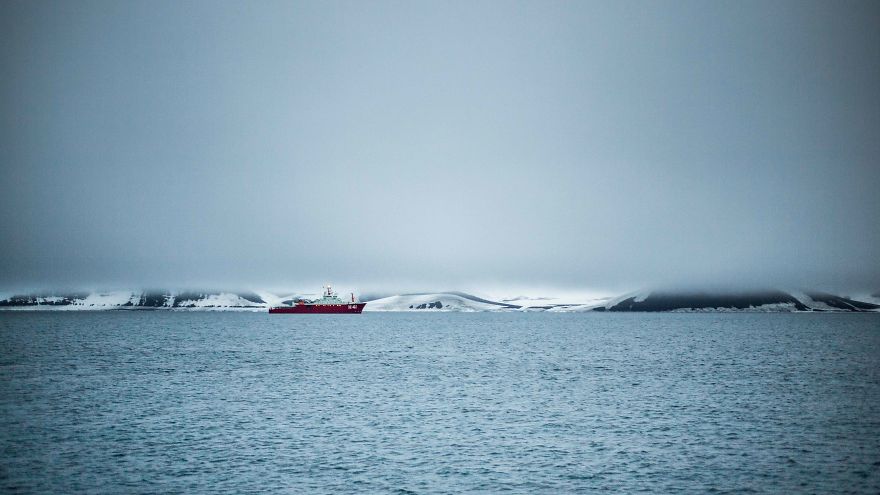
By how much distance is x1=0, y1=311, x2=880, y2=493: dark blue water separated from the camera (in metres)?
36.1

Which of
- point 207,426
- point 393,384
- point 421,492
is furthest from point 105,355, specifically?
point 421,492

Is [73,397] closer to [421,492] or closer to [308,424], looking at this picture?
[308,424]

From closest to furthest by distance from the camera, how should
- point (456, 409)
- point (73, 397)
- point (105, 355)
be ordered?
point (456, 409) < point (73, 397) < point (105, 355)

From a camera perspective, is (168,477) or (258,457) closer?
(168,477)

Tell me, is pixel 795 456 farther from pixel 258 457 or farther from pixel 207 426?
pixel 207 426

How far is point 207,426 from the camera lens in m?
50.3

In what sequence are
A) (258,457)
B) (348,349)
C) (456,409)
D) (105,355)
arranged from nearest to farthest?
(258,457) → (456,409) → (105,355) → (348,349)

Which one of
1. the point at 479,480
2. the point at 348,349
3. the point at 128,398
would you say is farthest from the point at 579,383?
the point at 348,349

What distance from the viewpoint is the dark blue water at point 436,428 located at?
118 ft

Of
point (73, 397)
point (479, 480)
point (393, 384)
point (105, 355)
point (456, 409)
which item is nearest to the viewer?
point (479, 480)

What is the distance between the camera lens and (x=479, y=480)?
36.1 metres

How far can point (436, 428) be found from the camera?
49.8 m

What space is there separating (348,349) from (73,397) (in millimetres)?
68547

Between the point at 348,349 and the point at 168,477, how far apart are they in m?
93.0
